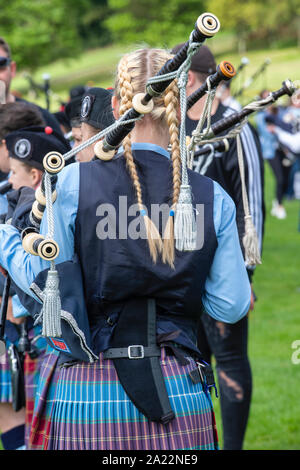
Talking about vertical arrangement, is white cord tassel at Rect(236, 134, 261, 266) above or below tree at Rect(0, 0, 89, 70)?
below

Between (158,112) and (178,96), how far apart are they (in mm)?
77

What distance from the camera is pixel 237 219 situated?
3.98 m

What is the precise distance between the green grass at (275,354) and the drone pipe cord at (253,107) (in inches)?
91.2

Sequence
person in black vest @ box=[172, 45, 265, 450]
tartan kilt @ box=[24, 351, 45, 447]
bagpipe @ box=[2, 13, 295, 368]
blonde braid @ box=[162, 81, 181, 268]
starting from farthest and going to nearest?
1. person in black vest @ box=[172, 45, 265, 450]
2. tartan kilt @ box=[24, 351, 45, 447]
3. blonde braid @ box=[162, 81, 181, 268]
4. bagpipe @ box=[2, 13, 295, 368]

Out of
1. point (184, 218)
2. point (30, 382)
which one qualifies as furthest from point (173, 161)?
point (30, 382)

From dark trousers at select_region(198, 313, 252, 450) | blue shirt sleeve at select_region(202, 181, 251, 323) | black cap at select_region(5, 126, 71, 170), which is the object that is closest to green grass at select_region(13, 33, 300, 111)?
dark trousers at select_region(198, 313, 252, 450)

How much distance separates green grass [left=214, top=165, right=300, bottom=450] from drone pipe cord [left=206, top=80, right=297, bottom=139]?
2.32 metres

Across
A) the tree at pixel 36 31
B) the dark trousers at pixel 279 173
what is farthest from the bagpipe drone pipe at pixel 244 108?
the tree at pixel 36 31

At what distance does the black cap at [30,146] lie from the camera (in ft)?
10.4

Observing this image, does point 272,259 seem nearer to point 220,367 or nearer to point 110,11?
point 220,367

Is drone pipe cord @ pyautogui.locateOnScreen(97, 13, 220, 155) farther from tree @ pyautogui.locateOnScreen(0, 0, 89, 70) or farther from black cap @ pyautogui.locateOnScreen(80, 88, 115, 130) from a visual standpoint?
tree @ pyautogui.locateOnScreen(0, 0, 89, 70)

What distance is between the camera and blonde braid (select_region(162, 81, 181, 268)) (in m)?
2.21

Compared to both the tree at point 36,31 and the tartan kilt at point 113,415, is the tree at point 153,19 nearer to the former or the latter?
the tree at point 36,31

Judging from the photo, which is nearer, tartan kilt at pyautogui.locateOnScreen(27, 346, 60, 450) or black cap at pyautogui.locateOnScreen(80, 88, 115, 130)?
tartan kilt at pyautogui.locateOnScreen(27, 346, 60, 450)
